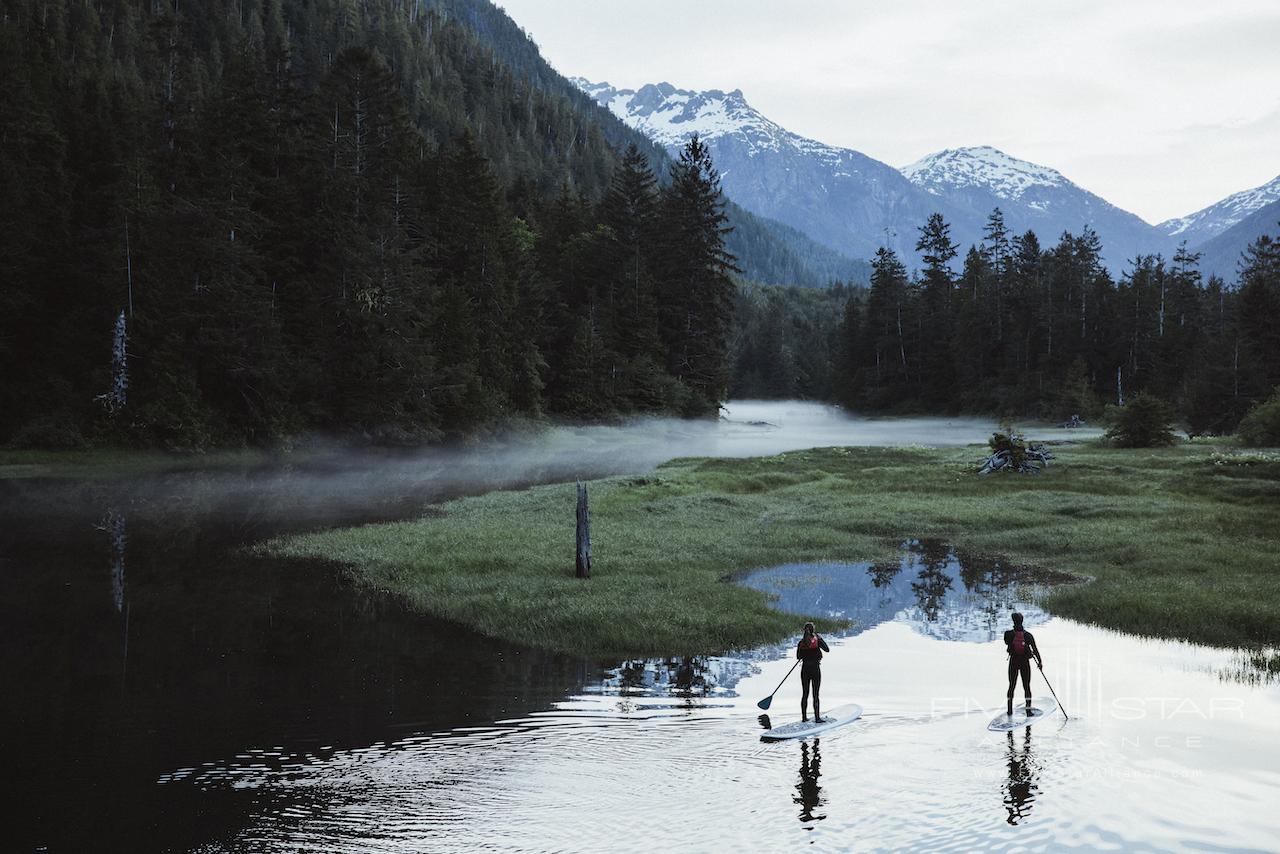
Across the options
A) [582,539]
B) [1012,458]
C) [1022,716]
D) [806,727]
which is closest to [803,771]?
[806,727]

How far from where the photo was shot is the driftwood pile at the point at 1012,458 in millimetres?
54406

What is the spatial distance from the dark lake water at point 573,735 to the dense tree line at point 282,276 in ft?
136

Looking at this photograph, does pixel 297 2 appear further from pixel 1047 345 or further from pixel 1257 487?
pixel 1257 487

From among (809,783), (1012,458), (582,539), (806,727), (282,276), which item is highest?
(282,276)

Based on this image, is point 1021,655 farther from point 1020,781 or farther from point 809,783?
point 809,783

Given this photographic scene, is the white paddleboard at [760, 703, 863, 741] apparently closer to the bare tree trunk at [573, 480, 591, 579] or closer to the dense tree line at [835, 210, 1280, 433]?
the bare tree trunk at [573, 480, 591, 579]

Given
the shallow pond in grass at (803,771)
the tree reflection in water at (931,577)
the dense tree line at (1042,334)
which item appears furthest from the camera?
the dense tree line at (1042,334)

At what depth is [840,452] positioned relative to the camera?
73.1 meters

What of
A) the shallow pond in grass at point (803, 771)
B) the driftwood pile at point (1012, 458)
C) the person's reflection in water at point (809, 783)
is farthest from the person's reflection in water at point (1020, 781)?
the driftwood pile at point (1012, 458)

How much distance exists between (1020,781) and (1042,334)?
125228mm

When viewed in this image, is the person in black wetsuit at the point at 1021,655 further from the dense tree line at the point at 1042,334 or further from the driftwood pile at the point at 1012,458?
the dense tree line at the point at 1042,334

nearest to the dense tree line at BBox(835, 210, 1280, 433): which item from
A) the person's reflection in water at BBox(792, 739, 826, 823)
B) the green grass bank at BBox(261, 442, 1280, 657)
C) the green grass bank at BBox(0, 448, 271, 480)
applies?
the green grass bank at BBox(261, 442, 1280, 657)

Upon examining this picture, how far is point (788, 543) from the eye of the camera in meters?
34.8

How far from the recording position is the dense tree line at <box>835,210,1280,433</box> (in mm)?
113500
